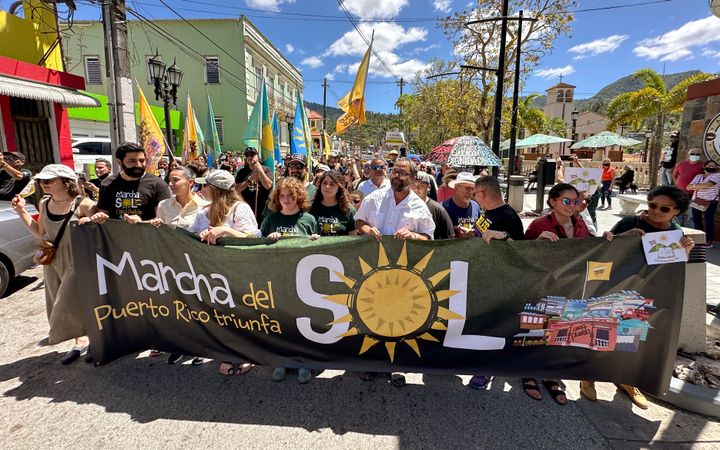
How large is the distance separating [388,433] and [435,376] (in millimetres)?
858

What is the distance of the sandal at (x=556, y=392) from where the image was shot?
9.54 feet

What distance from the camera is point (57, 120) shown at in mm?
10555

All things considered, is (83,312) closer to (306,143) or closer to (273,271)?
(273,271)

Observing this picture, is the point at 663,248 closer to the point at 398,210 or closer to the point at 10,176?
the point at 398,210

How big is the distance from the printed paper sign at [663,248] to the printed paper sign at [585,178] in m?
3.47

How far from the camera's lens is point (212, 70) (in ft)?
89.2

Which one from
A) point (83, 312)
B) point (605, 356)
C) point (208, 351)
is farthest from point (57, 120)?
point (605, 356)

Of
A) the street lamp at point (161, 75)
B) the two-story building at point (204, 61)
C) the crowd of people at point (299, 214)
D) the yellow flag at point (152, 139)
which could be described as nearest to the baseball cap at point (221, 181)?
the crowd of people at point (299, 214)

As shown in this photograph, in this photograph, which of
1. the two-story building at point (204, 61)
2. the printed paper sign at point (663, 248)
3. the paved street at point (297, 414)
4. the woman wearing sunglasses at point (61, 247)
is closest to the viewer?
the paved street at point (297, 414)

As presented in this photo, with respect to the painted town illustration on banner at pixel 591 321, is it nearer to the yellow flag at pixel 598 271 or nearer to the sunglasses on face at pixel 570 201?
the yellow flag at pixel 598 271

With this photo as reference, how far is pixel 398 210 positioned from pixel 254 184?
2726 mm

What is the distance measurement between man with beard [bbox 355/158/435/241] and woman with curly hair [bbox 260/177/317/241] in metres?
0.49

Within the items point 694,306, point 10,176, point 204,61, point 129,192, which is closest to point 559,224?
point 694,306

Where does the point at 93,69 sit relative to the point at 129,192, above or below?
above
